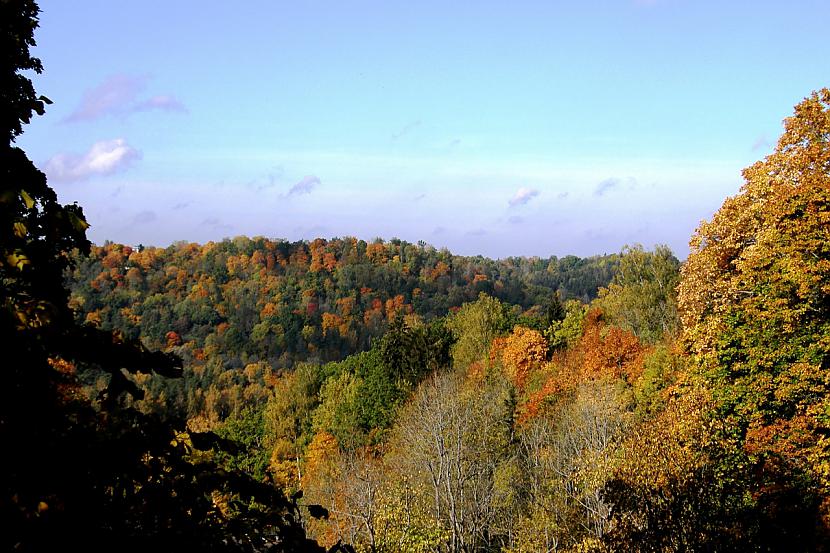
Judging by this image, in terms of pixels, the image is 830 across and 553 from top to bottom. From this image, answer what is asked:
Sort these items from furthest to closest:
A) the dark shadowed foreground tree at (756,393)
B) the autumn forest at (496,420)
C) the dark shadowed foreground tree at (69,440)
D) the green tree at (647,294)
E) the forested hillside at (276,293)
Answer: the forested hillside at (276,293) < the green tree at (647,294) < the dark shadowed foreground tree at (756,393) < the autumn forest at (496,420) < the dark shadowed foreground tree at (69,440)

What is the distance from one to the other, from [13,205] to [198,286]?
127 metres

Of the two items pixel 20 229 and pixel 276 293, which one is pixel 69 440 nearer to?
pixel 20 229

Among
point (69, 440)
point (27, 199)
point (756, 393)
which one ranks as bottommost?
point (756, 393)

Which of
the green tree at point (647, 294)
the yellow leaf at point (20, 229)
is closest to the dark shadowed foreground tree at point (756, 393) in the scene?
the yellow leaf at point (20, 229)

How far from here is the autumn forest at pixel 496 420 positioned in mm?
4738

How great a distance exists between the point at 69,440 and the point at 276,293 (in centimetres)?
12162

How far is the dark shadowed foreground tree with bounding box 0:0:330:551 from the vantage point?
14.3ft

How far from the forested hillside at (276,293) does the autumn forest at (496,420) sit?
4505cm

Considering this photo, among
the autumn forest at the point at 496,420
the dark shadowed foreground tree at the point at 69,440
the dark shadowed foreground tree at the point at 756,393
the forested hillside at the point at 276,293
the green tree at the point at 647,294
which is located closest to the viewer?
the dark shadowed foreground tree at the point at 69,440

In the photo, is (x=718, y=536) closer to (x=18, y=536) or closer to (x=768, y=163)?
(x=768, y=163)

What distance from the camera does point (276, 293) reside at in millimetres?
123938

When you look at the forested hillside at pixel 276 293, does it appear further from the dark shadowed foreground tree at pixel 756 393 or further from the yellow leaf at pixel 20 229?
the yellow leaf at pixel 20 229

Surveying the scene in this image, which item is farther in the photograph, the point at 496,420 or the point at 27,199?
the point at 496,420

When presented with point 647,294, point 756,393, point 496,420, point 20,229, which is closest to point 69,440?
point 20,229
